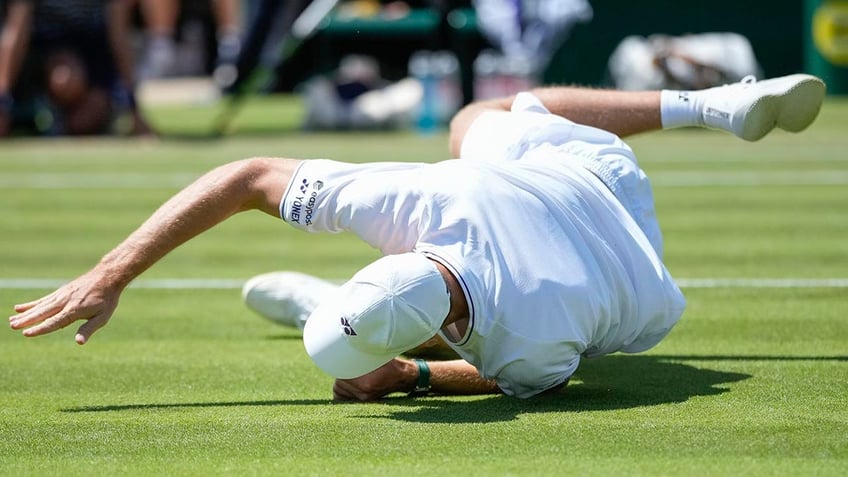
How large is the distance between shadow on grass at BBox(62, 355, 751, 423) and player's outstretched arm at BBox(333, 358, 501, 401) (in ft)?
0.15

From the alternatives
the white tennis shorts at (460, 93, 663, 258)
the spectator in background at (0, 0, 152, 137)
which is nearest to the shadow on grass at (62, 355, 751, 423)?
the white tennis shorts at (460, 93, 663, 258)

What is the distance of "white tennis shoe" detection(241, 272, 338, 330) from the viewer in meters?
6.07

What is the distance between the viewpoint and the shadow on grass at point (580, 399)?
4652mm

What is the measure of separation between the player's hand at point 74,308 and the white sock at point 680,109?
2.42 m

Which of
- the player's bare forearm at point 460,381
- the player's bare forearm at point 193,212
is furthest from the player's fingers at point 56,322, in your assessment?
the player's bare forearm at point 460,381

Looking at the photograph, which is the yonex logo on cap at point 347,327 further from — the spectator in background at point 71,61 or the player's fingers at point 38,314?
the spectator in background at point 71,61

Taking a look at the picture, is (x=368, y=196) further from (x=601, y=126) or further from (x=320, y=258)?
(x=320, y=258)

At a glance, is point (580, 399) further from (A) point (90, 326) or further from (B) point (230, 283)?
(B) point (230, 283)

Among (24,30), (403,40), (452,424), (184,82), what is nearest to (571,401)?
(452,424)

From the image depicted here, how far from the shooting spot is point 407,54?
805 inches

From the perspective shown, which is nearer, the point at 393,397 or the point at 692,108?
the point at 393,397

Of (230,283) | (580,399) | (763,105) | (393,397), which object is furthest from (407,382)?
(230,283)

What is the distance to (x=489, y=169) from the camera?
16.0 ft

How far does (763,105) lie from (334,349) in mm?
2217
